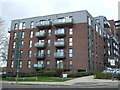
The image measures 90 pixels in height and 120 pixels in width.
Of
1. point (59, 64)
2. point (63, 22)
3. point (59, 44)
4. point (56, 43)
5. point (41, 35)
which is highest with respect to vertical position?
point (63, 22)

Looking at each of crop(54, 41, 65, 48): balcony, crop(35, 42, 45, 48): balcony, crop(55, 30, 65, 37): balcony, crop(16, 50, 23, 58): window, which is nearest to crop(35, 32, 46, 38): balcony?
crop(35, 42, 45, 48): balcony

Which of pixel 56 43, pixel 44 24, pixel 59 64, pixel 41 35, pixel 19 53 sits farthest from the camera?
pixel 19 53

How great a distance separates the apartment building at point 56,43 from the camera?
35.6 m

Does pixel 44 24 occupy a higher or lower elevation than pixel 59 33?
higher

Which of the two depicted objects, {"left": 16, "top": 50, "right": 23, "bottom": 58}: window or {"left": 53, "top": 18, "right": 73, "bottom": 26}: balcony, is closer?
{"left": 53, "top": 18, "right": 73, "bottom": 26}: balcony

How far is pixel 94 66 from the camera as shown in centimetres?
3828

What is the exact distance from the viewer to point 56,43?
121 ft

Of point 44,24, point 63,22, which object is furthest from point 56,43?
point 44,24

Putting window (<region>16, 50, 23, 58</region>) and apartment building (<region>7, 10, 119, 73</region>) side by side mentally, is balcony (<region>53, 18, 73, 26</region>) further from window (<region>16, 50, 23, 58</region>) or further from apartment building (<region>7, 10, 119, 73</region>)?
window (<region>16, 50, 23, 58</region>)

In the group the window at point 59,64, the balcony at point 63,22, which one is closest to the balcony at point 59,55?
the window at point 59,64

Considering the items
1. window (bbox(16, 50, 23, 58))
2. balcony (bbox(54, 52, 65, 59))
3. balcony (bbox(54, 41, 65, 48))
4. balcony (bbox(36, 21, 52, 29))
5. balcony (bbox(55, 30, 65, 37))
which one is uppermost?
balcony (bbox(36, 21, 52, 29))

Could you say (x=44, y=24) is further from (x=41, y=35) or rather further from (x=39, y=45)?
(x=39, y=45)

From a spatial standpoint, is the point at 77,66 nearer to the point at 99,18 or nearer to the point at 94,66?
the point at 94,66

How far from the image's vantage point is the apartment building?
35594 mm
